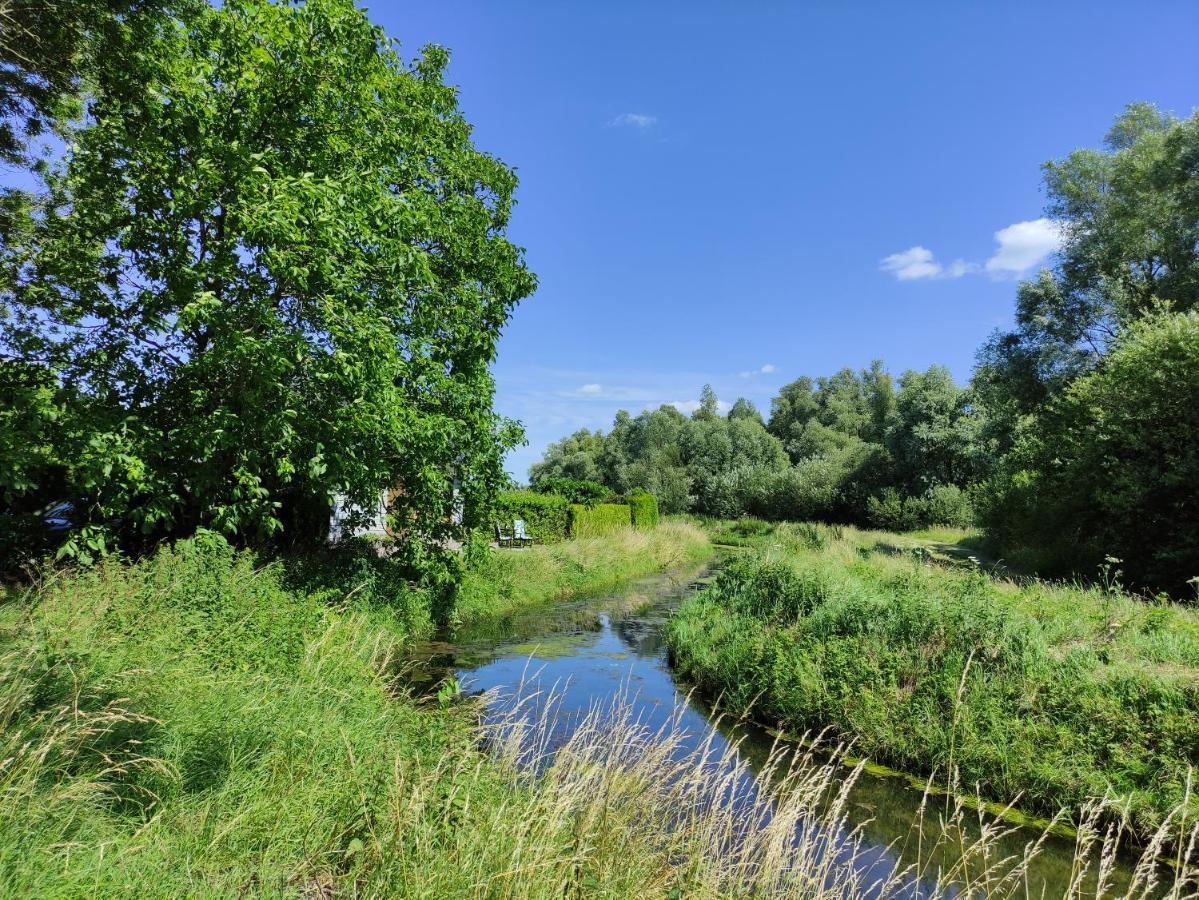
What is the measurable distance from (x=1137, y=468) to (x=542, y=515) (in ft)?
60.0

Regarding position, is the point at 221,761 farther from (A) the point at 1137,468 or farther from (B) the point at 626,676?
(A) the point at 1137,468

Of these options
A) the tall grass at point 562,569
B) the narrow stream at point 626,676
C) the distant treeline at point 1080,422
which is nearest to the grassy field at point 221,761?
the narrow stream at point 626,676

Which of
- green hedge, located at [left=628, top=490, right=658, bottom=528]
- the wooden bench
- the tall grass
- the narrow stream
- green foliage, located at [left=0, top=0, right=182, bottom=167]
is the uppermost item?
green foliage, located at [left=0, top=0, right=182, bottom=167]

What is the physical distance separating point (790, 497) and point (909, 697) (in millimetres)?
37655

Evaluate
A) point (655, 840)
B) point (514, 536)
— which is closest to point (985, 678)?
point (655, 840)

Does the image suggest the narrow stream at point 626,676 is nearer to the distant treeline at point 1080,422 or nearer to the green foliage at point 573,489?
the distant treeline at point 1080,422

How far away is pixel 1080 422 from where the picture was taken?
17500 millimetres

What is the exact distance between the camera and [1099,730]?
6.82 m

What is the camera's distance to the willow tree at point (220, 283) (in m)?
8.44

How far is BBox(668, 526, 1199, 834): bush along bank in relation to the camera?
21.6ft

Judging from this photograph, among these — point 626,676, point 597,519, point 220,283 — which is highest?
point 220,283

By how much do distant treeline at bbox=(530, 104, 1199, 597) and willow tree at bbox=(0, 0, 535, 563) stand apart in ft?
41.8

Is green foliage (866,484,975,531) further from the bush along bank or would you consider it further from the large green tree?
the bush along bank

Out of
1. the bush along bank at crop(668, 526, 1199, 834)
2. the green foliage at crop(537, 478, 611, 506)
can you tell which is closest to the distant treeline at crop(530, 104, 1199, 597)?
the bush along bank at crop(668, 526, 1199, 834)
